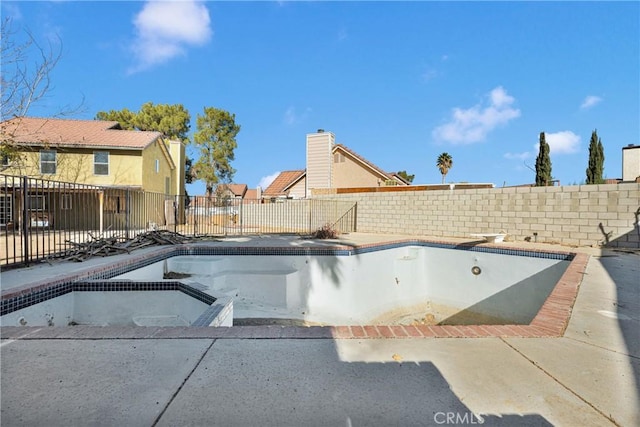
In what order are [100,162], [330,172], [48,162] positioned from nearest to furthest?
[48,162] → [100,162] → [330,172]

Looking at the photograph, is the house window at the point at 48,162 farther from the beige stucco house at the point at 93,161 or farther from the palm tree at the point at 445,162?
the palm tree at the point at 445,162

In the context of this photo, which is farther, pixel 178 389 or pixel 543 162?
pixel 543 162

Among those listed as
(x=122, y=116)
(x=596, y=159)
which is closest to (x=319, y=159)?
(x=596, y=159)

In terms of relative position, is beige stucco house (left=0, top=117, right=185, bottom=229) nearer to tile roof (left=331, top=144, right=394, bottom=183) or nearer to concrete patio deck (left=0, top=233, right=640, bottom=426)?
tile roof (left=331, top=144, right=394, bottom=183)

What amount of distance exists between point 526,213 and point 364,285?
6074mm

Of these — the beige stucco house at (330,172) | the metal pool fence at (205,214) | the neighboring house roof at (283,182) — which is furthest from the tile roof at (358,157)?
the metal pool fence at (205,214)

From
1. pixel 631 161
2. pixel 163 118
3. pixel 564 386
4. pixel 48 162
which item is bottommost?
pixel 564 386

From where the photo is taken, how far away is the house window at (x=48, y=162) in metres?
16.0

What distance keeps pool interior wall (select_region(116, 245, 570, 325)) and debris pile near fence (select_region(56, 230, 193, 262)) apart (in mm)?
1047

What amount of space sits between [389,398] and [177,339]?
1.77m

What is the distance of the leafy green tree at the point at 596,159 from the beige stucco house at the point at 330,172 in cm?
1187

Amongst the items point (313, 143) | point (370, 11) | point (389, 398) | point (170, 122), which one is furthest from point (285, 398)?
point (170, 122)

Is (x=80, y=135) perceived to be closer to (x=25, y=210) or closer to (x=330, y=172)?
(x=330, y=172)

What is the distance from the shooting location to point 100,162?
1673 centimetres
